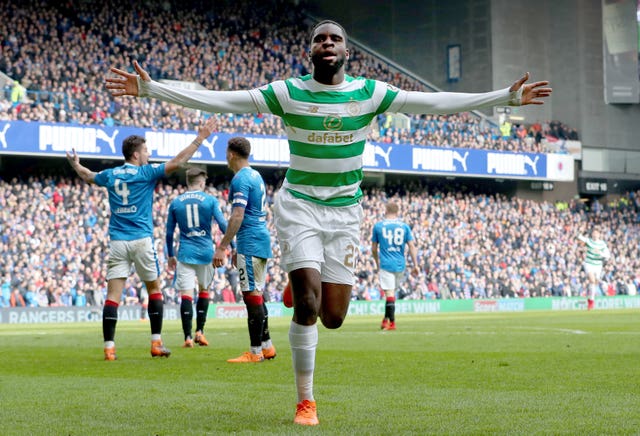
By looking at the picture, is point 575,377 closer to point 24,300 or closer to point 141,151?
point 141,151

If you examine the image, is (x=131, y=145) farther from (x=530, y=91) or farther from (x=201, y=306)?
(x=530, y=91)

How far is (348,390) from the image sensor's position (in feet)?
25.4

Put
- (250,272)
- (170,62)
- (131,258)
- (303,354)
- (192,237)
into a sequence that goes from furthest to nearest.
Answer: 1. (170,62)
2. (192,237)
3. (131,258)
4. (250,272)
5. (303,354)

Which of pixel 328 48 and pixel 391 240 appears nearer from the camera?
pixel 328 48

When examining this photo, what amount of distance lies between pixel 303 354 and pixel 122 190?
5.34 meters

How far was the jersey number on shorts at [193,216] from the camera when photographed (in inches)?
516

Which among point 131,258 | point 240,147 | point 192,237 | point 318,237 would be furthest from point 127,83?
point 192,237

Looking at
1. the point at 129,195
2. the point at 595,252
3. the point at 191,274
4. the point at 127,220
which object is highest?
the point at 129,195

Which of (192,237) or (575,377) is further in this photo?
(192,237)

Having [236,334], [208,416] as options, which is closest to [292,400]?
[208,416]

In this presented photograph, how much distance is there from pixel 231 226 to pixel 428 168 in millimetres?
34298

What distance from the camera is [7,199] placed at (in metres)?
32.8

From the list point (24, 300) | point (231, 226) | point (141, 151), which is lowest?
point (24, 300)

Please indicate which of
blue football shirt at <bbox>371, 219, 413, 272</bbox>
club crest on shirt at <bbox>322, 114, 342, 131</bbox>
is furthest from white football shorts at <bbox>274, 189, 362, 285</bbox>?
blue football shirt at <bbox>371, 219, 413, 272</bbox>
